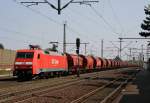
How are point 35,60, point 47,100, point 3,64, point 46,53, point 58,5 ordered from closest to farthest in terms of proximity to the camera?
point 47,100 → point 58,5 → point 35,60 → point 46,53 → point 3,64

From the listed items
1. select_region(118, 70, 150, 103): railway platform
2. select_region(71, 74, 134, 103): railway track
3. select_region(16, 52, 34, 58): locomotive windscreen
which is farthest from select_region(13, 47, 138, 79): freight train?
select_region(71, 74, 134, 103): railway track

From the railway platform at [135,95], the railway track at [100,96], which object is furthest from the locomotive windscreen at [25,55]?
the railway track at [100,96]

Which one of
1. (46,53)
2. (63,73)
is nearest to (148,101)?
(46,53)

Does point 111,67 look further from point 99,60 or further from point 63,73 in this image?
point 63,73

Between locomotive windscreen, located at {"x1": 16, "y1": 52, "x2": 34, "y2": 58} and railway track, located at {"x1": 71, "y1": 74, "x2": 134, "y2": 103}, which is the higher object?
locomotive windscreen, located at {"x1": 16, "y1": 52, "x2": 34, "y2": 58}

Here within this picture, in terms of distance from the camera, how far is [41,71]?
43500 millimetres

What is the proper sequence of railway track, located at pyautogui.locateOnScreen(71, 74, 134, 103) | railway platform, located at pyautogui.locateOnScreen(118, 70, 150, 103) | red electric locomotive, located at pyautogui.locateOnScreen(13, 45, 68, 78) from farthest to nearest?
red electric locomotive, located at pyautogui.locateOnScreen(13, 45, 68, 78), railway platform, located at pyautogui.locateOnScreen(118, 70, 150, 103), railway track, located at pyautogui.locateOnScreen(71, 74, 134, 103)

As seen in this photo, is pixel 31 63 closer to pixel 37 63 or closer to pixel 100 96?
pixel 37 63

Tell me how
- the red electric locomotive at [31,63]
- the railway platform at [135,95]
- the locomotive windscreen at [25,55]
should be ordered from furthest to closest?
the locomotive windscreen at [25,55] → the red electric locomotive at [31,63] → the railway platform at [135,95]

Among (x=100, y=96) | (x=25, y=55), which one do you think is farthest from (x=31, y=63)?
(x=100, y=96)

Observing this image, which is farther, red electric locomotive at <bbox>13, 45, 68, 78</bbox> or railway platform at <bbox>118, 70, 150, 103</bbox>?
red electric locomotive at <bbox>13, 45, 68, 78</bbox>

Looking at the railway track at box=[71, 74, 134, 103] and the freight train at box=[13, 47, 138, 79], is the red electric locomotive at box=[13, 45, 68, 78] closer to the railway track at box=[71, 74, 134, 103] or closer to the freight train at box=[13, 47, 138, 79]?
the freight train at box=[13, 47, 138, 79]

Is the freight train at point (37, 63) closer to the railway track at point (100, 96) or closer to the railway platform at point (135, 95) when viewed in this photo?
the railway platform at point (135, 95)

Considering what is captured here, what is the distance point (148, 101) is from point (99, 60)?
7044 cm
